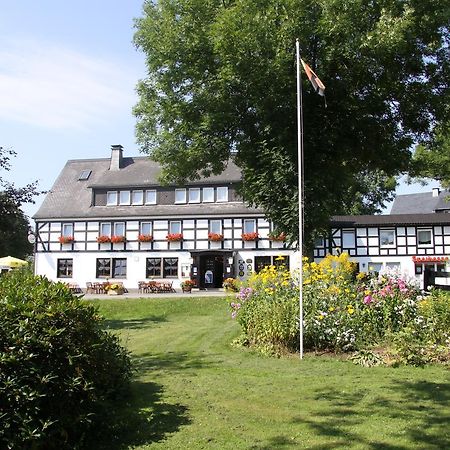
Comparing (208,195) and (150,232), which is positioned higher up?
(208,195)

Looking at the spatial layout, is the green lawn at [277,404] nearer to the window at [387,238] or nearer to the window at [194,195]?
the window at [194,195]

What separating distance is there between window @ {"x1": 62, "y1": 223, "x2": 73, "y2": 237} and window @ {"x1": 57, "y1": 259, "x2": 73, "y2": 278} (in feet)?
6.81

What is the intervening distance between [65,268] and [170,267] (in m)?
8.77

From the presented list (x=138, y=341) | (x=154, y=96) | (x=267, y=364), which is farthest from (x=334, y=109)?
(x=267, y=364)

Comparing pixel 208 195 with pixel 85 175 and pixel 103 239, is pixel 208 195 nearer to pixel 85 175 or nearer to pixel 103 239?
pixel 103 239

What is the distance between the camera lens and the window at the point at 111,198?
4144 centimetres

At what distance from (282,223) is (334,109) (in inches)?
170

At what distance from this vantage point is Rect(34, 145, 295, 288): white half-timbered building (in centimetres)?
3825

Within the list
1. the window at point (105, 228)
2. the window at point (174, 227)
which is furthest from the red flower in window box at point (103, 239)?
the window at point (174, 227)

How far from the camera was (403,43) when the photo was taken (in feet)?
50.6

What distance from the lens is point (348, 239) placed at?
4219 cm

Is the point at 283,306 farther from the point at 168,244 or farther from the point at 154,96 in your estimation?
the point at 168,244

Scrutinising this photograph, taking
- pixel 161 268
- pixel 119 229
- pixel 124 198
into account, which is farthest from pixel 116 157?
pixel 161 268

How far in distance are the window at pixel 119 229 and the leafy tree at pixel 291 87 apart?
2082cm
